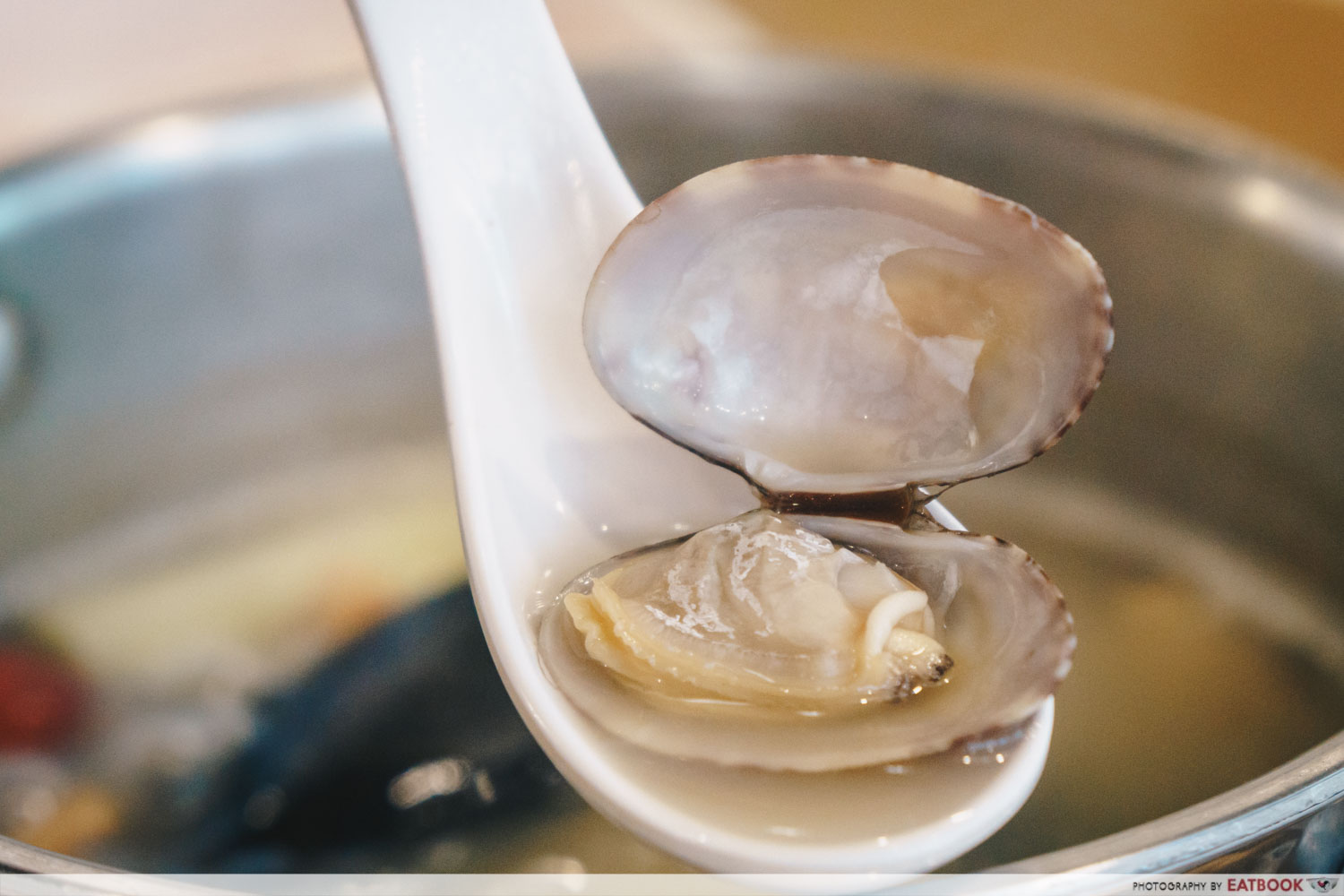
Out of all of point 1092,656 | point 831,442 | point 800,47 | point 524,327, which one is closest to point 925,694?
point 831,442

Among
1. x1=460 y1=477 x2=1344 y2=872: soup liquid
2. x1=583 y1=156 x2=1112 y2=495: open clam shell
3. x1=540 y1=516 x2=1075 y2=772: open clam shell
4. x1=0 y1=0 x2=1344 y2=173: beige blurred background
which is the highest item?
x1=0 y1=0 x2=1344 y2=173: beige blurred background

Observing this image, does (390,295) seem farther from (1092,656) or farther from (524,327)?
(1092,656)

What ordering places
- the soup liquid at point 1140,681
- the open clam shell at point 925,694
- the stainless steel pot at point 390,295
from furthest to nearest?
the stainless steel pot at point 390,295 → the soup liquid at point 1140,681 → the open clam shell at point 925,694

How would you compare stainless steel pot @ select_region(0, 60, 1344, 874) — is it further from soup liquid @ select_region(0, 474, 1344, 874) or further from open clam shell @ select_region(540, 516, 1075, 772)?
open clam shell @ select_region(540, 516, 1075, 772)

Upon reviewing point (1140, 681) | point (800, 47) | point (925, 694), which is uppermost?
point (800, 47)

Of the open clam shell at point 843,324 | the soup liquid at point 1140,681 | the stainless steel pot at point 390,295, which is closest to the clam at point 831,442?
the open clam shell at point 843,324

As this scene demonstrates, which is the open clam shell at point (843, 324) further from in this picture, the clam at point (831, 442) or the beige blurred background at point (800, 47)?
the beige blurred background at point (800, 47)

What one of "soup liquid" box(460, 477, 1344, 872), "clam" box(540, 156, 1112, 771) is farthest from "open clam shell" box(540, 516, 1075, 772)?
"soup liquid" box(460, 477, 1344, 872)
